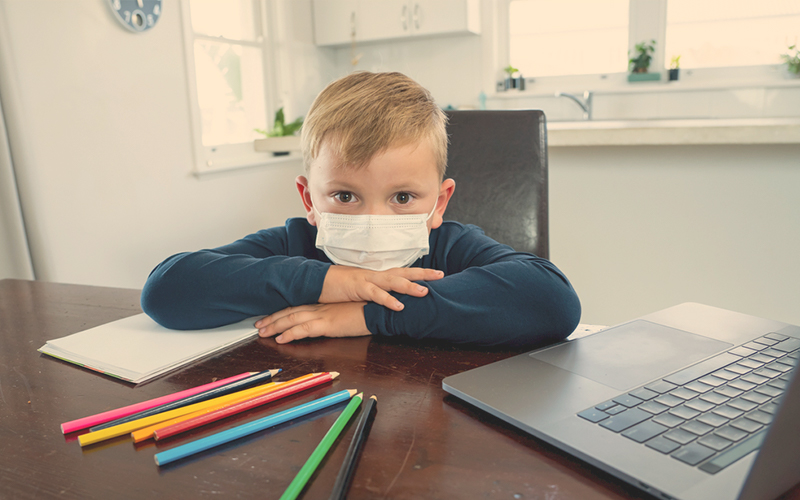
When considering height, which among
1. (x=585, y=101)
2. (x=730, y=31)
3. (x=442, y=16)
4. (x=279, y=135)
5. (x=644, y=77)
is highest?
(x=442, y=16)

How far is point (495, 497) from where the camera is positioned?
39cm

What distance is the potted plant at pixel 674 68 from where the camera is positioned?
327 cm

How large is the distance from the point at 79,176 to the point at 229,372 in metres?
1.89

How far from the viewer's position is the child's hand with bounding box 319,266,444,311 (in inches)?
29.6

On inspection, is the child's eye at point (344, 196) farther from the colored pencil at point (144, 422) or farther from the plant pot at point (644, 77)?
the plant pot at point (644, 77)

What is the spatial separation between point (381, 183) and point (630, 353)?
41 cm

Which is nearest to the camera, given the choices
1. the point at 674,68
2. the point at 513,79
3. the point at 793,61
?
the point at 793,61

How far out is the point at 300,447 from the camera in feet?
1.49

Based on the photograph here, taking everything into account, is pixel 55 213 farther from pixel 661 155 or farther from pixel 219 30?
pixel 661 155

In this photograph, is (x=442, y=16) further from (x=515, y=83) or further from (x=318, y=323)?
(x=318, y=323)

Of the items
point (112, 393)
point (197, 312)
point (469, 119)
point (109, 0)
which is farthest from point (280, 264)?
point (109, 0)

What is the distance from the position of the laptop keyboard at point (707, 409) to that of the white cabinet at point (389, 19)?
10.4 ft

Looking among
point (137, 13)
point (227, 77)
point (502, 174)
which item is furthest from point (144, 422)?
point (227, 77)

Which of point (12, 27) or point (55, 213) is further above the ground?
point (12, 27)
